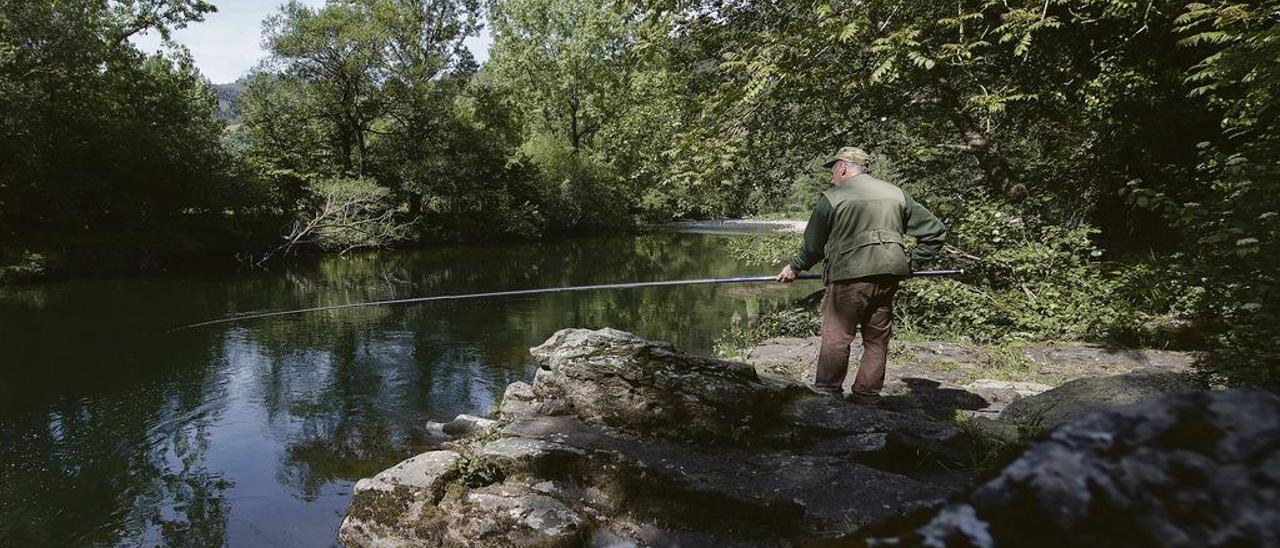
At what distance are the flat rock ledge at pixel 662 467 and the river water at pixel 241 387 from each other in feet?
4.98

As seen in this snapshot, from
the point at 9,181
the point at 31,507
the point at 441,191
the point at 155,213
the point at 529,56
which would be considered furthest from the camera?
the point at 529,56

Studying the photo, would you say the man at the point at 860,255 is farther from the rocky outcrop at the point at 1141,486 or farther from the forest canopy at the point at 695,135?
the rocky outcrop at the point at 1141,486

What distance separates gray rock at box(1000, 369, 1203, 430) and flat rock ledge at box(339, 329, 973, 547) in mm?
787

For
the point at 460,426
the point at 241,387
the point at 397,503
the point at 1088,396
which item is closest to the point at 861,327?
the point at 1088,396

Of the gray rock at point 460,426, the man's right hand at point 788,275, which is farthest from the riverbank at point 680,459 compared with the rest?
the gray rock at point 460,426

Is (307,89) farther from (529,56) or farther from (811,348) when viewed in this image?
(811,348)

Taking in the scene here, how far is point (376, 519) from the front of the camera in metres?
4.80

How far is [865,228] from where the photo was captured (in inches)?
198

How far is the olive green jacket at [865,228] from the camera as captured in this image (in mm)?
4992

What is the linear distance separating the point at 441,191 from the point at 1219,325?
3079 centimetres

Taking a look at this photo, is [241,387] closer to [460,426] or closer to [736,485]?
[460,426]

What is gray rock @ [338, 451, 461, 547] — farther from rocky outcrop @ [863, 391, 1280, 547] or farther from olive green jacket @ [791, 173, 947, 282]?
A: rocky outcrop @ [863, 391, 1280, 547]

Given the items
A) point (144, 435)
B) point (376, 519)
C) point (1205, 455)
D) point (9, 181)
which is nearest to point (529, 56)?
point (9, 181)

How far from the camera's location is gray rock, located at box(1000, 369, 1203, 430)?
4750 millimetres
